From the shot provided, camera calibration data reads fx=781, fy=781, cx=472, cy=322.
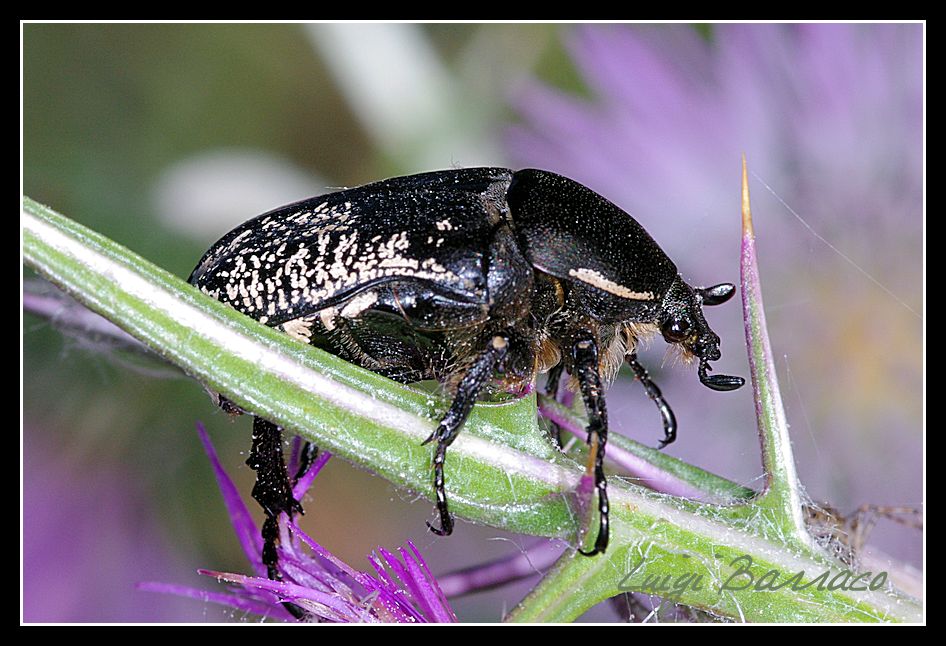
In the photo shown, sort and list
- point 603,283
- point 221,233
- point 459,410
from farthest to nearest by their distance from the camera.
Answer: point 221,233 < point 603,283 < point 459,410

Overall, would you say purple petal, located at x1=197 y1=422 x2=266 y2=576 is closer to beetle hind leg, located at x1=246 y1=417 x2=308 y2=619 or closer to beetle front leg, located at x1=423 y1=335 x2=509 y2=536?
beetle hind leg, located at x1=246 y1=417 x2=308 y2=619

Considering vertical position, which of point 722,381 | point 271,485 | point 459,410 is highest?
point 722,381

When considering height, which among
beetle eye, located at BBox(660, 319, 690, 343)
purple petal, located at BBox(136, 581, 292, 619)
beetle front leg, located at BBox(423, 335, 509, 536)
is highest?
beetle eye, located at BBox(660, 319, 690, 343)

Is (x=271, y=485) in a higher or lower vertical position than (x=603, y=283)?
lower

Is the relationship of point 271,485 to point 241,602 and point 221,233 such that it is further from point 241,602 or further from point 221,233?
point 221,233

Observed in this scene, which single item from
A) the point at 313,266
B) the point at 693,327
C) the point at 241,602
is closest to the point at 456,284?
the point at 313,266

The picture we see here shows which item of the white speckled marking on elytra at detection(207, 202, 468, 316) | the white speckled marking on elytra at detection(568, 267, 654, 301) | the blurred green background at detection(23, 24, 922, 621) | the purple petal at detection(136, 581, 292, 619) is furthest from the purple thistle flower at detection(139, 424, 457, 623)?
the blurred green background at detection(23, 24, 922, 621)
